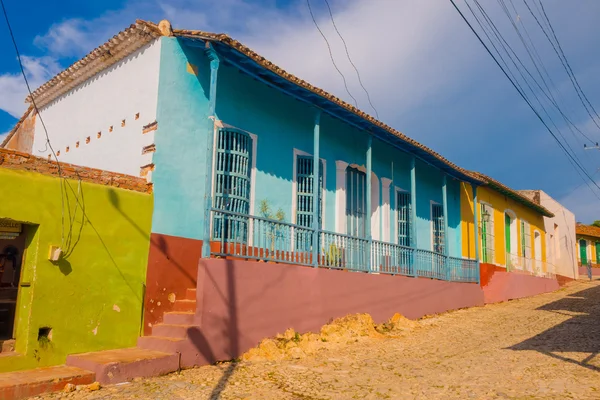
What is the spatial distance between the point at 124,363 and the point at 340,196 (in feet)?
19.5

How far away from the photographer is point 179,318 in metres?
6.94

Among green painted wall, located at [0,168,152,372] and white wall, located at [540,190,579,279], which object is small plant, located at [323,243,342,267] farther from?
white wall, located at [540,190,579,279]

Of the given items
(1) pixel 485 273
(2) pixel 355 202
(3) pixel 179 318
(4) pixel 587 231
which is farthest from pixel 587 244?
(3) pixel 179 318

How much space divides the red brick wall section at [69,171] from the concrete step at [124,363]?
2163mm

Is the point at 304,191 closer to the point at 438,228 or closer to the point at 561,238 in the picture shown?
the point at 438,228

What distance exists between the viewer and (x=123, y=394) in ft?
16.9

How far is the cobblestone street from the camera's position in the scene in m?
5.35

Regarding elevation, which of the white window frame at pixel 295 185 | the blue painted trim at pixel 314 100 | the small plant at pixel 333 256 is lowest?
the small plant at pixel 333 256

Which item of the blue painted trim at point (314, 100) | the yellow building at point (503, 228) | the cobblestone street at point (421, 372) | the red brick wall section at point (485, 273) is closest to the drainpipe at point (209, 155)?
the blue painted trim at point (314, 100)

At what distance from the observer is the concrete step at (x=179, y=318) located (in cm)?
679

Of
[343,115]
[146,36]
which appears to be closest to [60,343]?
[146,36]

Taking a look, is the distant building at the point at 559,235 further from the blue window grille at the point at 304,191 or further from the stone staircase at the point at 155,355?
the stone staircase at the point at 155,355

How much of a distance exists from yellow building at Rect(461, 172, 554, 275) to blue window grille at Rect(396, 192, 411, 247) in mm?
2870

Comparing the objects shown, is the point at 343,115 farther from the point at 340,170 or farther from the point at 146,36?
the point at 146,36
